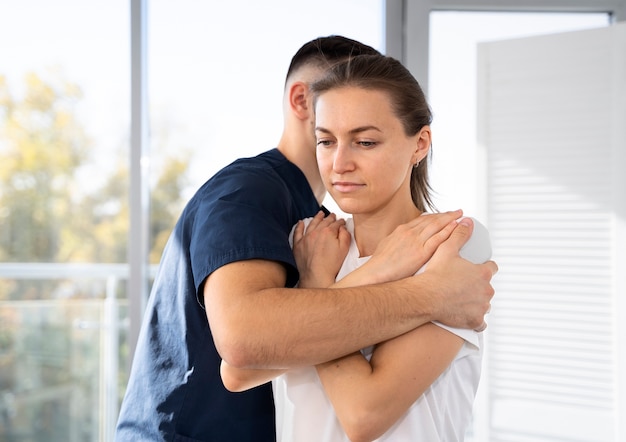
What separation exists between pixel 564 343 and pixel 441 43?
3.73ft

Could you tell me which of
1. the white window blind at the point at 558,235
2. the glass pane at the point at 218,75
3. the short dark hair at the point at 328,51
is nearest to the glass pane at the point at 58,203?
the glass pane at the point at 218,75

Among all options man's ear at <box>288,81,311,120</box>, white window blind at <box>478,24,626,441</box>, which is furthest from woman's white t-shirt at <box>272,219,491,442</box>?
white window blind at <box>478,24,626,441</box>

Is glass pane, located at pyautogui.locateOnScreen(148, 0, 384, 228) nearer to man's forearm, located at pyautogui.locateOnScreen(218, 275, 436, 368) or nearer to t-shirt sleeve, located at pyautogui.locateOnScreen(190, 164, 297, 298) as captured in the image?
t-shirt sleeve, located at pyautogui.locateOnScreen(190, 164, 297, 298)

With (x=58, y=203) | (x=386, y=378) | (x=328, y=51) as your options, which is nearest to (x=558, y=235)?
(x=328, y=51)

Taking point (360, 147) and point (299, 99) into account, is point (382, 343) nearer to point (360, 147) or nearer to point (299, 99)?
point (360, 147)

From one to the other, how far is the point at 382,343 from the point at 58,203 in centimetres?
187

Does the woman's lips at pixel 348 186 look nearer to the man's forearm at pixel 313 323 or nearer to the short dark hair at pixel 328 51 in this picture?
the man's forearm at pixel 313 323

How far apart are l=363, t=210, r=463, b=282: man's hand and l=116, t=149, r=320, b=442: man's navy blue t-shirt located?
15 centimetres

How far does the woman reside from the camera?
97 centimetres

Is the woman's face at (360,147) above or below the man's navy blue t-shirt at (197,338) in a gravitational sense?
above

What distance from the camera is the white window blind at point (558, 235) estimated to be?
2.07 metres

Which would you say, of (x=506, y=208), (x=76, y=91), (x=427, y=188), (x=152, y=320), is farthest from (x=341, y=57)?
(x=76, y=91)

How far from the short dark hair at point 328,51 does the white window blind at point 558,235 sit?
0.88 meters

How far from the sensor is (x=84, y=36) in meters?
2.48
